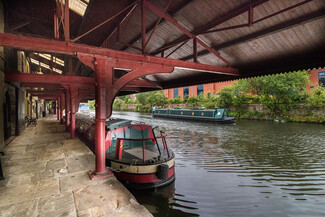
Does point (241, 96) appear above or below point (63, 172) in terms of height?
above

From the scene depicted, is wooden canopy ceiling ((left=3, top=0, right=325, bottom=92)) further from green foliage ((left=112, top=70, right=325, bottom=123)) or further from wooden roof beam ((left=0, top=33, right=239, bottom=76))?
green foliage ((left=112, top=70, right=325, bottom=123))

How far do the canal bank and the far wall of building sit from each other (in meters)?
29.6

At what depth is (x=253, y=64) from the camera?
5.56 meters

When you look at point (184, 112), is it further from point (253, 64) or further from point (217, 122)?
point (253, 64)

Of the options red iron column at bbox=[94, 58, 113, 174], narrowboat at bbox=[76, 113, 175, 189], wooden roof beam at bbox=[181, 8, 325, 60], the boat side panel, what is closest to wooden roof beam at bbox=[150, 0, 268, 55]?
wooden roof beam at bbox=[181, 8, 325, 60]

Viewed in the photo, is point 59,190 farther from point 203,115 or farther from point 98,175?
point 203,115

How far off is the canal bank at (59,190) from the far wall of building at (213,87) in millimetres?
29602

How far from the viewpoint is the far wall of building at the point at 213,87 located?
26.1 m

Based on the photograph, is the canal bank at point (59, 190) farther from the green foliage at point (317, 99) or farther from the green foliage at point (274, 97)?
the green foliage at point (317, 99)

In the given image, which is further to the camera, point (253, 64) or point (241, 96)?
point (241, 96)

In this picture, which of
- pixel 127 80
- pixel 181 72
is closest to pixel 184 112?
pixel 181 72

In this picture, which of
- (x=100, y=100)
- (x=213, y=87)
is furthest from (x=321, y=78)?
(x=100, y=100)

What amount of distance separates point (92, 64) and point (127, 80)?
0.88 metres

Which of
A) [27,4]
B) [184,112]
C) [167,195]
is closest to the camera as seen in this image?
[167,195]
